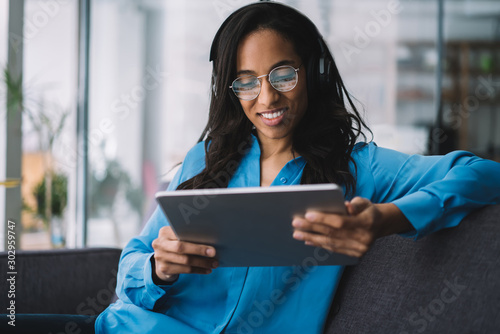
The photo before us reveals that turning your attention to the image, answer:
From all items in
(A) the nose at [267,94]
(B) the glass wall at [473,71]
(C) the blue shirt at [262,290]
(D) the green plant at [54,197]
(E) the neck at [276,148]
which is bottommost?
(D) the green plant at [54,197]

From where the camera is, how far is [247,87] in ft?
4.27

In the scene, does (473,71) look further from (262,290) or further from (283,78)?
(262,290)

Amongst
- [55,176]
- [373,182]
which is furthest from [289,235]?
[55,176]

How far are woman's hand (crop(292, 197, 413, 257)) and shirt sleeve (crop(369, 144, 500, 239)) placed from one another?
A: 10 centimetres

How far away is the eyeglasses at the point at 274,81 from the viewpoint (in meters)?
1.27

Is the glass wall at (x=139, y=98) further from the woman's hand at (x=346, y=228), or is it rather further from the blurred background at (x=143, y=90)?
Result: the woman's hand at (x=346, y=228)

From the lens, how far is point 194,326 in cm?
122

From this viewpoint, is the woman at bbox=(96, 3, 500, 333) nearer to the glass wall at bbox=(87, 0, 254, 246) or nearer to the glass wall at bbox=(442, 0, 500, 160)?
the glass wall at bbox=(87, 0, 254, 246)

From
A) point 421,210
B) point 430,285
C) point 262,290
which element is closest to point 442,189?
point 421,210

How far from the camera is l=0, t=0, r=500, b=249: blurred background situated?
340cm

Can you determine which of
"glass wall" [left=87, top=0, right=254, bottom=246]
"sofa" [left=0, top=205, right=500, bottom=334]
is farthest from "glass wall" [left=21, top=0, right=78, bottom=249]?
"sofa" [left=0, top=205, right=500, bottom=334]

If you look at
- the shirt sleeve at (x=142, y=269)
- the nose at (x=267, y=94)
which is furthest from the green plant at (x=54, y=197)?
the nose at (x=267, y=94)

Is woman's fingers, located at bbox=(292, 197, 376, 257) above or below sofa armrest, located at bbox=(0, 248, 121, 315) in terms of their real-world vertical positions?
above

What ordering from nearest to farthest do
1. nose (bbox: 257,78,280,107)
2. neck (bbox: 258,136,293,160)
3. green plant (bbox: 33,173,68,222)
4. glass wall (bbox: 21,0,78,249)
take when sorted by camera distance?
nose (bbox: 257,78,280,107) → neck (bbox: 258,136,293,160) → glass wall (bbox: 21,0,78,249) → green plant (bbox: 33,173,68,222)
